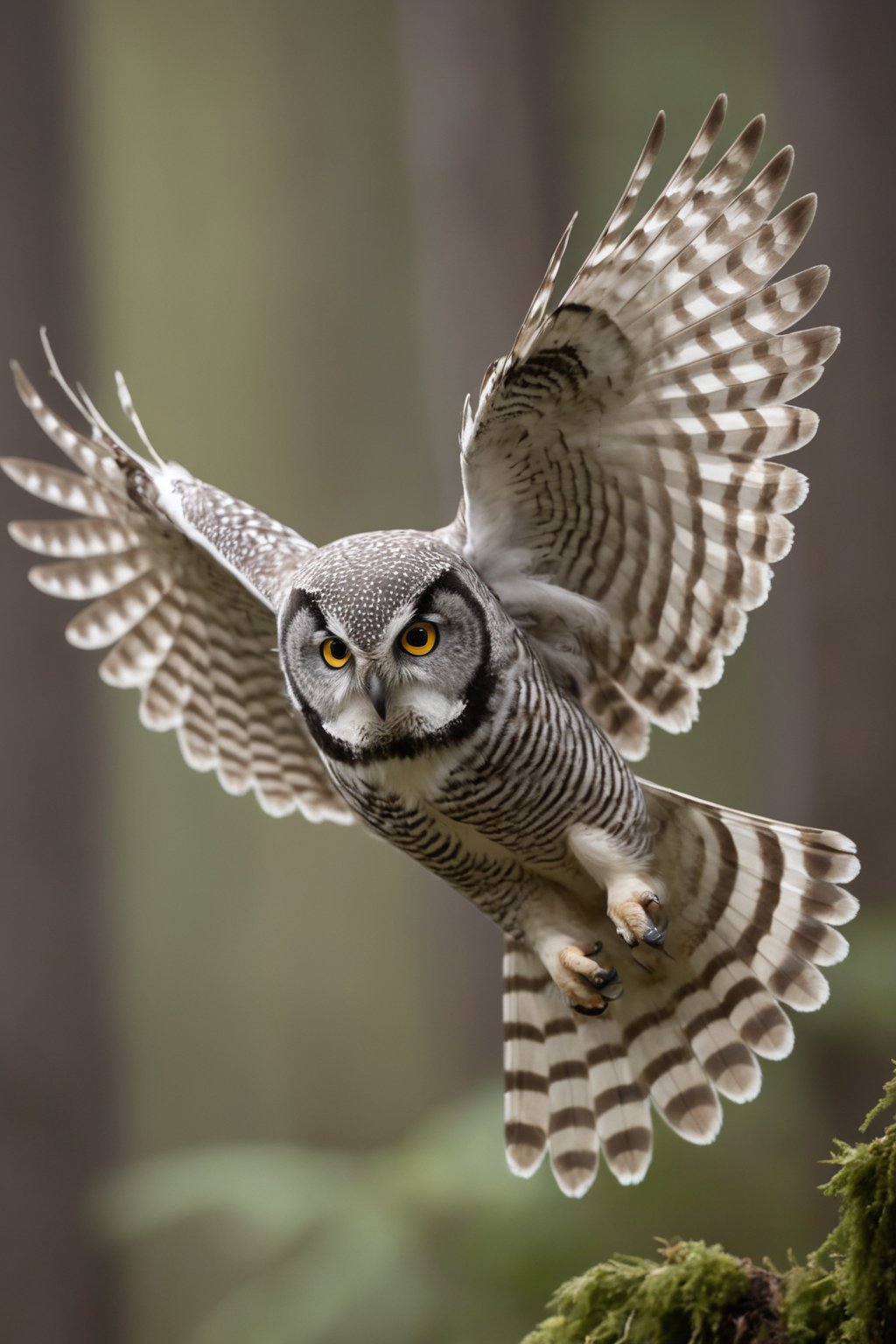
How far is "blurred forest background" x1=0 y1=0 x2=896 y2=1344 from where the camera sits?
4.21m

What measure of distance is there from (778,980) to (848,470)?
8.11 ft

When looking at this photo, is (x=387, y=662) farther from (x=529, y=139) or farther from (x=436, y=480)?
(x=529, y=139)

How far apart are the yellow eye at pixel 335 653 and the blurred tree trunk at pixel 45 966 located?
3.35 m

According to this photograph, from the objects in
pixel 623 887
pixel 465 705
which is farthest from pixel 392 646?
pixel 623 887

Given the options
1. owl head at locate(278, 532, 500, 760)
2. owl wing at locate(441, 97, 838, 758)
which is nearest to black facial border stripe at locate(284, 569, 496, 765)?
owl head at locate(278, 532, 500, 760)

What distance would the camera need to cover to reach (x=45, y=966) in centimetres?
529

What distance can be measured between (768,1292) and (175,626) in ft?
6.84

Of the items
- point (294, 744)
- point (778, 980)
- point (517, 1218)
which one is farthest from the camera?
point (517, 1218)

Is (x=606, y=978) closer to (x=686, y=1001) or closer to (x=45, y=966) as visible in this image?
(x=686, y=1001)

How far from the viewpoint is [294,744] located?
10.7 ft

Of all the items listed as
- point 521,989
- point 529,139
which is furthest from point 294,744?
point 529,139

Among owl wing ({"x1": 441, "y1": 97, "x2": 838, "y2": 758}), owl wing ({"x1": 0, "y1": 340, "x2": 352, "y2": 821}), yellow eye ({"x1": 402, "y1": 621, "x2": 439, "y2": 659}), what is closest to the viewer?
owl wing ({"x1": 441, "y1": 97, "x2": 838, "y2": 758})

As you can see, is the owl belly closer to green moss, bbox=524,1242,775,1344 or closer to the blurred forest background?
green moss, bbox=524,1242,775,1344

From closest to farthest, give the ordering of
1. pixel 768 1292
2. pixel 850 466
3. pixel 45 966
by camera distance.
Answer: pixel 768 1292 < pixel 850 466 < pixel 45 966
